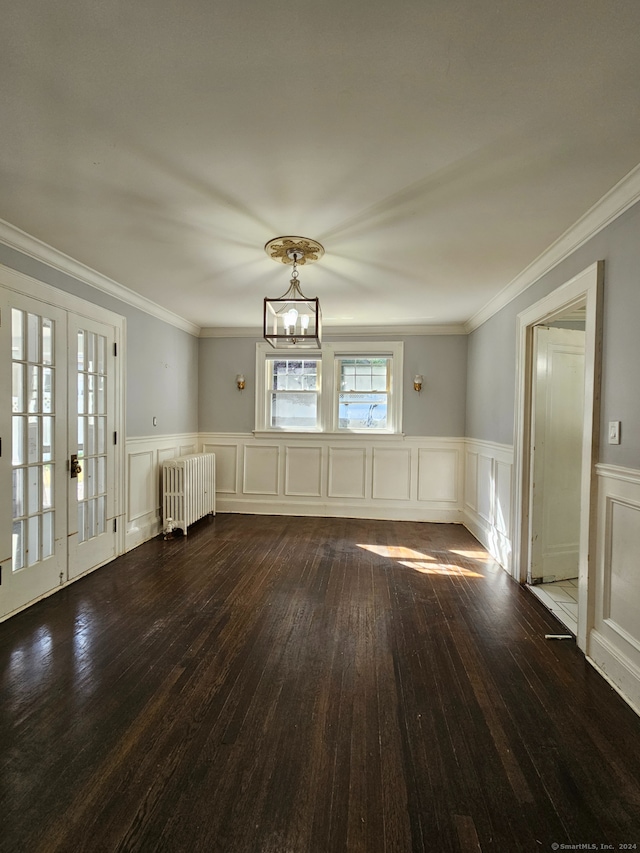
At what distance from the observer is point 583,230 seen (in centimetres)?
250

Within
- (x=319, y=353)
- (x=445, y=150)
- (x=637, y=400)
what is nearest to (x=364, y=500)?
(x=319, y=353)

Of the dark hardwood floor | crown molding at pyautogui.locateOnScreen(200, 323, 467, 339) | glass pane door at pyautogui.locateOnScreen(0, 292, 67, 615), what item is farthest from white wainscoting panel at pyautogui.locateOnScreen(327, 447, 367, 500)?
glass pane door at pyautogui.locateOnScreen(0, 292, 67, 615)

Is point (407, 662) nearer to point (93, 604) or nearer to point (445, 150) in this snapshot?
point (93, 604)

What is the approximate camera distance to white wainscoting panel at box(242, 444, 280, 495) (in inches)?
228

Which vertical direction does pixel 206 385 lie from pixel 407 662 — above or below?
above

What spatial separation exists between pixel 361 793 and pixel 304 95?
256cm

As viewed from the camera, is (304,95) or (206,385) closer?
(304,95)

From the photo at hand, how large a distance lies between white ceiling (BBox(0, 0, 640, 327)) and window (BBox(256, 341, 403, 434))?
2.69 m

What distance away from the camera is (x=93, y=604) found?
296cm

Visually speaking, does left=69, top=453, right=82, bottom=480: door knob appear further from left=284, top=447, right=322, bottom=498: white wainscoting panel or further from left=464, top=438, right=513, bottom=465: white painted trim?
left=464, top=438, right=513, bottom=465: white painted trim

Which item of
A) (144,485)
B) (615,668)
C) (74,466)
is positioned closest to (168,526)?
(144,485)

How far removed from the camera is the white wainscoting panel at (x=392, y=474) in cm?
556

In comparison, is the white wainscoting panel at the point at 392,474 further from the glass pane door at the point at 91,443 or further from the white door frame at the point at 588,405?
the glass pane door at the point at 91,443

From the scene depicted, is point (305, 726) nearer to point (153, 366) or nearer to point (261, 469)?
point (153, 366)
